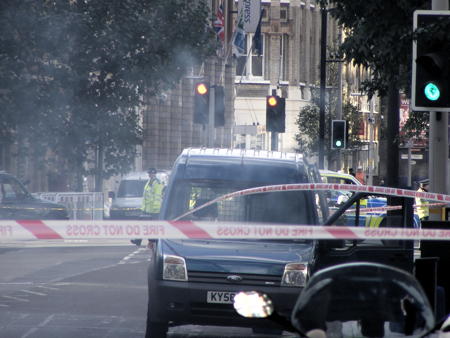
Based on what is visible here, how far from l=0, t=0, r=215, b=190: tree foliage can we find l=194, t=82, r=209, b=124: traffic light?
14.3ft

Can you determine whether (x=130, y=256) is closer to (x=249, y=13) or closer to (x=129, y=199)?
(x=129, y=199)

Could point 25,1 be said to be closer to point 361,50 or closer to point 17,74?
point 17,74

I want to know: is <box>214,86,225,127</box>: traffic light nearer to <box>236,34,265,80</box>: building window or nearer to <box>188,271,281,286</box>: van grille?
<box>188,271,281,286</box>: van grille

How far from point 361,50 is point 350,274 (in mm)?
13774

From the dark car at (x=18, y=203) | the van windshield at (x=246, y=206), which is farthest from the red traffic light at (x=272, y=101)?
the van windshield at (x=246, y=206)

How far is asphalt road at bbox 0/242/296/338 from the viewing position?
12.1m

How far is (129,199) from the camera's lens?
37.0 metres

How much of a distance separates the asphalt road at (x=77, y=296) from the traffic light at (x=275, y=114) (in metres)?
7.61

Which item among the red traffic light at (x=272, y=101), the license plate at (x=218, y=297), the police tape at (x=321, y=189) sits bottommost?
the license plate at (x=218, y=297)

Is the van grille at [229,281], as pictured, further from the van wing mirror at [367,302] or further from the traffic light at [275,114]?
the traffic light at [275,114]

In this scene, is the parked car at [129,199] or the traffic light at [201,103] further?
the parked car at [129,199]

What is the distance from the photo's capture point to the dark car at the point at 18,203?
28.1 metres

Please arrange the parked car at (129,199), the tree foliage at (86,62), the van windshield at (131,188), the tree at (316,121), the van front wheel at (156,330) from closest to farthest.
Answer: the van front wheel at (156,330) < the tree foliage at (86,62) < the parked car at (129,199) < the van windshield at (131,188) < the tree at (316,121)

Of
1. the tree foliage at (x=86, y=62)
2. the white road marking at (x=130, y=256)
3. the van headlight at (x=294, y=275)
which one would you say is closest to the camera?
the van headlight at (x=294, y=275)
